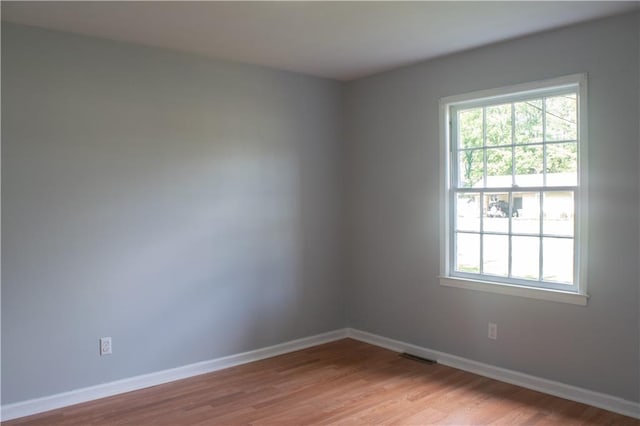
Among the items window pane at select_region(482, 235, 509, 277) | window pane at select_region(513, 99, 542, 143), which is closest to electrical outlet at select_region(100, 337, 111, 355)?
window pane at select_region(482, 235, 509, 277)

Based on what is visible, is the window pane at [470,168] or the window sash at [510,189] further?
the window pane at [470,168]

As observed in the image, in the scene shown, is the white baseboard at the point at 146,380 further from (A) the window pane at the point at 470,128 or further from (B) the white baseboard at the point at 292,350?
(A) the window pane at the point at 470,128

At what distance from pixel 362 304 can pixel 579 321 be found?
1989mm

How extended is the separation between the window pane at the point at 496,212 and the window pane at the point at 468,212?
0.07 metres

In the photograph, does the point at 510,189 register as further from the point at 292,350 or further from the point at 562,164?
the point at 292,350

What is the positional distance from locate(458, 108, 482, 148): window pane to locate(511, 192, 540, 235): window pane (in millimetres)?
541

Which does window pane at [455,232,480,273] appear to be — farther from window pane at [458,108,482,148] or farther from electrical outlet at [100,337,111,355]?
electrical outlet at [100,337,111,355]

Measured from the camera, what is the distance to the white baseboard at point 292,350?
3.11 m

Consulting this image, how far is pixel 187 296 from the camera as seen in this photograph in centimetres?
383

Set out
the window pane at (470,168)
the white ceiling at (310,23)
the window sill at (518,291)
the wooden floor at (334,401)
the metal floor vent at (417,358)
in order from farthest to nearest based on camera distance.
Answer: the metal floor vent at (417,358)
the window pane at (470,168)
the window sill at (518,291)
the wooden floor at (334,401)
the white ceiling at (310,23)

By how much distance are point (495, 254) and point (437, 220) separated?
0.54 m

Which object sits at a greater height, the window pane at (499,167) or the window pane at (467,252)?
the window pane at (499,167)

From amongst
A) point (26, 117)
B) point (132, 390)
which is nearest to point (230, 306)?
point (132, 390)

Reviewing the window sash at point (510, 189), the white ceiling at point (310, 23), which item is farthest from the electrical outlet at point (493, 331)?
the white ceiling at point (310, 23)
